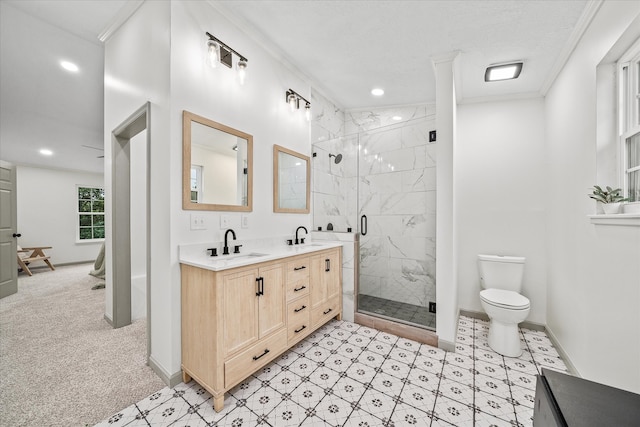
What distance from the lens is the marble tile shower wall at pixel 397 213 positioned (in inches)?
116

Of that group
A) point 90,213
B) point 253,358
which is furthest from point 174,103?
point 90,213

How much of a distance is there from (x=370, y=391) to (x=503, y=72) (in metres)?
3.09

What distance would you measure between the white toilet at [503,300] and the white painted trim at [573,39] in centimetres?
182

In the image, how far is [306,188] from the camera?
117 inches

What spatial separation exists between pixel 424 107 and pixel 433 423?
3.33 m

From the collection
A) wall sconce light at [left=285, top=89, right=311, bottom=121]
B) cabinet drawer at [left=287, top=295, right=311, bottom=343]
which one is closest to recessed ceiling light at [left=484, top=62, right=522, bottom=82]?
wall sconce light at [left=285, top=89, right=311, bottom=121]

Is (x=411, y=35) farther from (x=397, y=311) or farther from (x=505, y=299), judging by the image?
(x=397, y=311)

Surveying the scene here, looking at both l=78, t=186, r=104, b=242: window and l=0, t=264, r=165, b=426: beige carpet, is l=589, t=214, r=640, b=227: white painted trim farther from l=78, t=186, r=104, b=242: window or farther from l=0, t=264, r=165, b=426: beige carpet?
l=78, t=186, r=104, b=242: window

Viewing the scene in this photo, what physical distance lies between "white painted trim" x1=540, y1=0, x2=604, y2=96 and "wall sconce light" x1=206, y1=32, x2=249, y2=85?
2495 millimetres

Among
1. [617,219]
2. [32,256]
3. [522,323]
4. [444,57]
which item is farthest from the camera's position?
[32,256]

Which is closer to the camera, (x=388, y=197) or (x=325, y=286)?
(x=325, y=286)

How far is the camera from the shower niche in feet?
9.57

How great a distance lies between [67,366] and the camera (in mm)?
1920

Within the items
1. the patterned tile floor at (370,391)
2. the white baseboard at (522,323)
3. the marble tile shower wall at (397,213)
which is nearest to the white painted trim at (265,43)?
the marble tile shower wall at (397,213)
